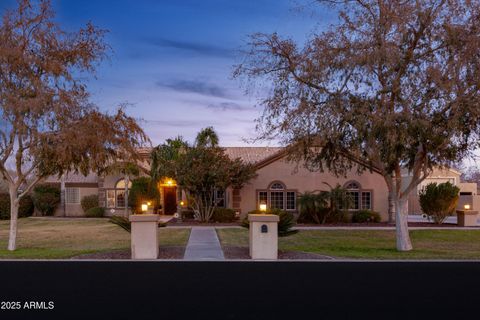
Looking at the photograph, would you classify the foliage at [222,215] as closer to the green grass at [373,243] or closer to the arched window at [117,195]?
the green grass at [373,243]

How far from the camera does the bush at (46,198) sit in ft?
123

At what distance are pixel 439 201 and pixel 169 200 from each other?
692 inches

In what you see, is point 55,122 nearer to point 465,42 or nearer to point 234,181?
point 465,42

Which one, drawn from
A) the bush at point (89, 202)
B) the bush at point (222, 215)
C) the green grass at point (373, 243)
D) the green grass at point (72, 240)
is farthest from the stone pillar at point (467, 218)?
the bush at point (89, 202)

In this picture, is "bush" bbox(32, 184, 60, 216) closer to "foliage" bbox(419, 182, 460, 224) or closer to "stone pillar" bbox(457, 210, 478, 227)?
"foliage" bbox(419, 182, 460, 224)

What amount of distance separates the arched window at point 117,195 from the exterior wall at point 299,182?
27.6ft

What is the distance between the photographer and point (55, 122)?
16281 millimetres

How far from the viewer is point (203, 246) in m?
18.2

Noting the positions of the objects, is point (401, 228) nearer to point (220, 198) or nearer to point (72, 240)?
point (72, 240)

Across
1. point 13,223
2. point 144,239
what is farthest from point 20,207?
point 144,239
